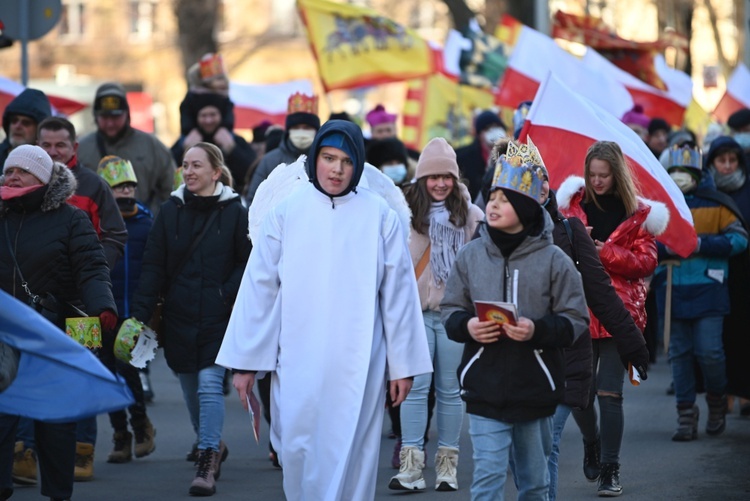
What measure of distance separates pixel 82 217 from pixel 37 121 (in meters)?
2.70

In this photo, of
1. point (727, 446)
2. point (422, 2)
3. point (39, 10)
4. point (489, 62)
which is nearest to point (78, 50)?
point (422, 2)

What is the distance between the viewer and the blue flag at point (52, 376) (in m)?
6.09

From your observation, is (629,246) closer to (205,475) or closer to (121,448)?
(205,475)

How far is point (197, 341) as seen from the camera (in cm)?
919

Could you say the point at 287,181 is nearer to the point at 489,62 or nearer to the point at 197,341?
the point at 197,341

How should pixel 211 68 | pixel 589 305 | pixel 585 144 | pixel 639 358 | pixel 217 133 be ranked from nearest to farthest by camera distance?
1. pixel 589 305
2. pixel 639 358
3. pixel 585 144
4. pixel 217 133
5. pixel 211 68

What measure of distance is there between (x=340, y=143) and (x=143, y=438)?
3.81 meters

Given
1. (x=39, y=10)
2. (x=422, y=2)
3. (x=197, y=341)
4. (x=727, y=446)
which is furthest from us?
(x=422, y=2)

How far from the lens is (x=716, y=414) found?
11.1m

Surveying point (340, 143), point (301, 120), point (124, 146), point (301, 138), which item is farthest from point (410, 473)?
point (124, 146)

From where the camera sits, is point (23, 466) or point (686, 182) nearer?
point (23, 466)

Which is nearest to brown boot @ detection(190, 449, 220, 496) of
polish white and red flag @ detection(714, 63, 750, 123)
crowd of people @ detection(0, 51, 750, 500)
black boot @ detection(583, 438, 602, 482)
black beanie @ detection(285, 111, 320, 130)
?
crowd of people @ detection(0, 51, 750, 500)

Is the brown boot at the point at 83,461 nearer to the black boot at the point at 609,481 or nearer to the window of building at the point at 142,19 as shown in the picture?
the black boot at the point at 609,481

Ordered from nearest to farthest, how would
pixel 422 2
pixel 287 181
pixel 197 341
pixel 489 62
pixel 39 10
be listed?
1. pixel 287 181
2. pixel 197 341
3. pixel 39 10
4. pixel 489 62
5. pixel 422 2
